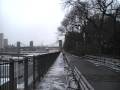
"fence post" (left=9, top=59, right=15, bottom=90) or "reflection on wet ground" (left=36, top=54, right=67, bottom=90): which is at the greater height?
"fence post" (left=9, top=59, right=15, bottom=90)

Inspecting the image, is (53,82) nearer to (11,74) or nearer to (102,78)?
(102,78)

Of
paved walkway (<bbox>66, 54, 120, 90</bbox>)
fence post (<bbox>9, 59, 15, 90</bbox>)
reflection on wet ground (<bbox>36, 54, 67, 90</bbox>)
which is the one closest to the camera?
fence post (<bbox>9, 59, 15, 90</bbox>)

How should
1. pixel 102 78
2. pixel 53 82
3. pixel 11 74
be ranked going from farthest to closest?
pixel 102 78, pixel 53 82, pixel 11 74

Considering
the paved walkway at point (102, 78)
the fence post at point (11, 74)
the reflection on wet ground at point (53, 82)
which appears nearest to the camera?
the fence post at point (11, 74)

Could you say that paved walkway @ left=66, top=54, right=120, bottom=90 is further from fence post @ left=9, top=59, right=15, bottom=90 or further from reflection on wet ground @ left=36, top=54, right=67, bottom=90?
fence post @ left=9, top=59, right=15, bottom=90

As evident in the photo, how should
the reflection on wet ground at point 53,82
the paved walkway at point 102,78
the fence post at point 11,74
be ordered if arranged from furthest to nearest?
the paved walkway at point 102,78 < the reflection on wet ground at point 53,82 < the fence post at point 11,74

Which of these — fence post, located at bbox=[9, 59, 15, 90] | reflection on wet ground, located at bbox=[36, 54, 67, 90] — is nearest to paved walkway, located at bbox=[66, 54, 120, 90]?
reflection on wet ground, located at bbox=[36, 54, 67, 90]

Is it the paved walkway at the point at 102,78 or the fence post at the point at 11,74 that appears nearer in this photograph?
the fence post at the point at 11,74

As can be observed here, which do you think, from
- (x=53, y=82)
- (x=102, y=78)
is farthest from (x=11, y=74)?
(x=102, y=78)

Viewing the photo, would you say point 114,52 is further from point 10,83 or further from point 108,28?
point 10,83

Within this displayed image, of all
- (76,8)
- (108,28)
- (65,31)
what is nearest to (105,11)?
(76,8)

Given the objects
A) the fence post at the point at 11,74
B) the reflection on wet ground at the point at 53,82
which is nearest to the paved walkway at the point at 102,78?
the reflection on wet ground at the point at 53,82

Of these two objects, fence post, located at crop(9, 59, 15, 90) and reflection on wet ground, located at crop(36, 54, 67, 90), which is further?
reflection on wet ground, located at crop(36, 54, 67, 90)

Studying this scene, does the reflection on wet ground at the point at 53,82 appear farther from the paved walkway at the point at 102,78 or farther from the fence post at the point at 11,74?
the fence post at the point at 11,74
